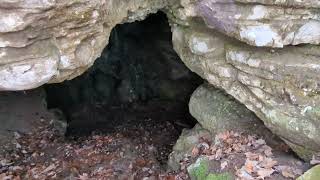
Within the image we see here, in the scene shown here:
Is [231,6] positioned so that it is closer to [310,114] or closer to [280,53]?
[280,53]

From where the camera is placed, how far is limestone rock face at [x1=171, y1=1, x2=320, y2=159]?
5848 mm

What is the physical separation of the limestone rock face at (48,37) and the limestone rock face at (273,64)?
1753 mm

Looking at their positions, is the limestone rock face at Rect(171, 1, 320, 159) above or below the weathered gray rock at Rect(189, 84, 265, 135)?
above

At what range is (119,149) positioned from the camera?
349 inches

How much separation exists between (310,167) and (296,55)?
1776 millimetres

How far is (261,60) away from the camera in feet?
20.7

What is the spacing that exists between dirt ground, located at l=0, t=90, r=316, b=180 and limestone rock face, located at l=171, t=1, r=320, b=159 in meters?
0.61

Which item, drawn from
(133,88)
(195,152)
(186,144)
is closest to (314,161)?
(195,152)

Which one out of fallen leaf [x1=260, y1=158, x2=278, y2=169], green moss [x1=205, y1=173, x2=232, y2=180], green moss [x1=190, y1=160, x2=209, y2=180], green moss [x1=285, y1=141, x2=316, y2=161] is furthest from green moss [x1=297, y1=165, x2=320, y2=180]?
green moss [x1=190, y1=160, x2=209, y2=180]

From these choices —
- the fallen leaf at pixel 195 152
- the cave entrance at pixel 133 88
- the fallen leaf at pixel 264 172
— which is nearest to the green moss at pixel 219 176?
the fallen leaf at pixel 264 172

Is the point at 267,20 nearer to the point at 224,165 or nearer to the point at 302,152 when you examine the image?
the point at 302,152

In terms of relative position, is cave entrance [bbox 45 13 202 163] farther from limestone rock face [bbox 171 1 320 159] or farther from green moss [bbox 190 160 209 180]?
limestone rock face [bbox 171 1 320 159]

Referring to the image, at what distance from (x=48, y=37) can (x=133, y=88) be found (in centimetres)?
719

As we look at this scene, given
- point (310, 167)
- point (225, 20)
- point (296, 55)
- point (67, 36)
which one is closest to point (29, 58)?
point (67, 36)
